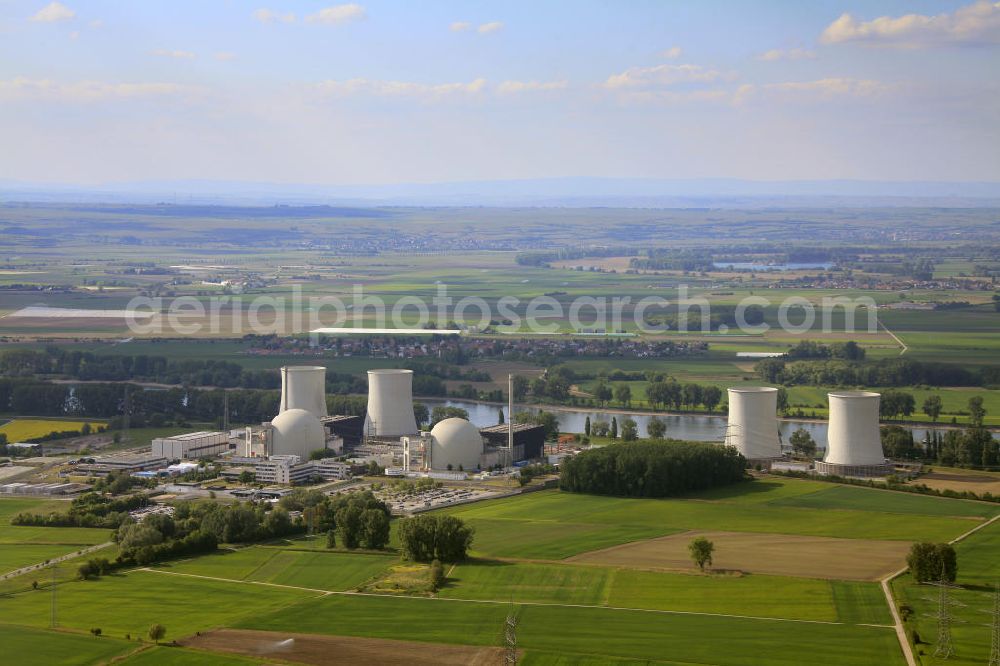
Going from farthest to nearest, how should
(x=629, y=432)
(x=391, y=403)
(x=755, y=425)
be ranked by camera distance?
(x=629, y=432)
(x=391, y=403)
(x=755, y=425)

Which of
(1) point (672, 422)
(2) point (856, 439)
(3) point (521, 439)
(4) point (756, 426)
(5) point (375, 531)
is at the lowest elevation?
(5) point (375, 531)

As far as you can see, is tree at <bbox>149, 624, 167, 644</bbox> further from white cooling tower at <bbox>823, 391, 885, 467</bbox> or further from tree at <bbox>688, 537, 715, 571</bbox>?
white cooling tower at <bbox>823, 391, 885, 467</bbox>

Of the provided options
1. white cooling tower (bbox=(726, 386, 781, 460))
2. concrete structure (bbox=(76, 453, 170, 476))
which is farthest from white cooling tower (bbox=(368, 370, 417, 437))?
white cooling tower (bbox=(726, 386, 781, 460))

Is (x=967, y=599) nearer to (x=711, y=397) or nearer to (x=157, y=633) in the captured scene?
(x=157, y=633)

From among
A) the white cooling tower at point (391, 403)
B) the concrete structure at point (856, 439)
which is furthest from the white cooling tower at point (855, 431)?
the white cooling tower at point (391, 403)

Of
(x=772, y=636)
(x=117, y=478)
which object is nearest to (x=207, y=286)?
(x=117, y=478)

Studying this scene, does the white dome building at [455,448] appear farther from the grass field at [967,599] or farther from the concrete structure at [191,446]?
the grass field at [967,599]

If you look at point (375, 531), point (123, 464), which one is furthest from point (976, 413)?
point (123, 464)

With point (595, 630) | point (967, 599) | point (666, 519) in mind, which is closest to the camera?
point (595, 630)
